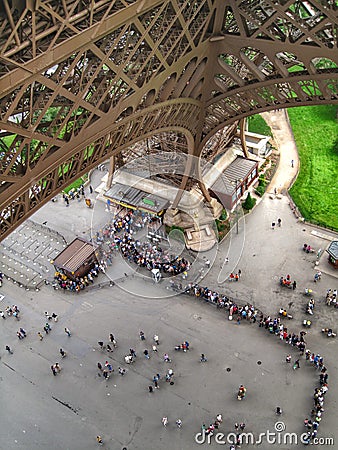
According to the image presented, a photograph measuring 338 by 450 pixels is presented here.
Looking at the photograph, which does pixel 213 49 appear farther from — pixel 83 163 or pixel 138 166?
pixel 138 166

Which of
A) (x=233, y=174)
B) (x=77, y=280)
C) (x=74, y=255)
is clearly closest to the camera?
(x=77, y=280)

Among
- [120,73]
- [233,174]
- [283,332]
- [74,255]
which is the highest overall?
[120,73]

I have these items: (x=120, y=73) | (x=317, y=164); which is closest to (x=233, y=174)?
(x=317, y=164)

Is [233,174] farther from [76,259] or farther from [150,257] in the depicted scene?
[76,259]

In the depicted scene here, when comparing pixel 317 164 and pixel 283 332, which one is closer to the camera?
pixel 283 332

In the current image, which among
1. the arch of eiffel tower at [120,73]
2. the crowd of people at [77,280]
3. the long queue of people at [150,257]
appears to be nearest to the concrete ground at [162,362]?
the crowd of people at [77,280]

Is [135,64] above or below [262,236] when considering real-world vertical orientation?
above

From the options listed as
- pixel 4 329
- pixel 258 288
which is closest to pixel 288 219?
pixel 258 288
